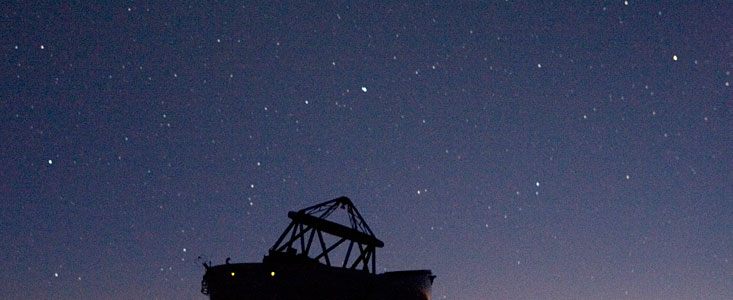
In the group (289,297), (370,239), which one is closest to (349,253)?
(370,239)

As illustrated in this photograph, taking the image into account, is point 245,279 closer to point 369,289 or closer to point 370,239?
point 369,289

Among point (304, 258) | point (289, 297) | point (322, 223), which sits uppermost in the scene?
point (322, 223)

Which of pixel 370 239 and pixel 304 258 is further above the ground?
pixel 370 239

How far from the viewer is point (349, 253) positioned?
43750 millimetres

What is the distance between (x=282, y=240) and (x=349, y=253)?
16.2 ft

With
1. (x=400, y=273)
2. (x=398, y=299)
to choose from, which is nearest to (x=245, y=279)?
(x=398, y=299)

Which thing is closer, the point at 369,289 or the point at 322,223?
the point at 369,289

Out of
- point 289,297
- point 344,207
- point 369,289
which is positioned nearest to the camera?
point 289,297

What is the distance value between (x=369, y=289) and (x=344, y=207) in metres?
10.1

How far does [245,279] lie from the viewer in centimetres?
3606

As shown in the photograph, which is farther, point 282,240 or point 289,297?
point 282,240

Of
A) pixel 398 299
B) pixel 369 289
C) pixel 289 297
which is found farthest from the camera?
pixel 398 299

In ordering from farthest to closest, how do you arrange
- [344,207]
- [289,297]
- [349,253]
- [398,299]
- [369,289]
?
[344,207] → [349,253] → [398,299] → [369,289] → [289,297]

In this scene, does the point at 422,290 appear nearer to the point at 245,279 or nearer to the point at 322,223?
the point at 322,223
